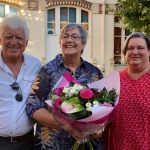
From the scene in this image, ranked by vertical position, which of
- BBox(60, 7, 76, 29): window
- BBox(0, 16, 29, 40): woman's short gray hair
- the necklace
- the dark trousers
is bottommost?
the dark trousers

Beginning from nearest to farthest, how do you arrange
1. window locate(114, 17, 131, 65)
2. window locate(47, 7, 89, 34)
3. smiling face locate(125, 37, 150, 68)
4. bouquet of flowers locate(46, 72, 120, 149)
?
bouquet of flowers locate(46, 72, 120, 149) → smiling face locate(125, 37, 150, 68) → window locate(47, 7, 89, 34) → window locate(114, 17, 131, 65)

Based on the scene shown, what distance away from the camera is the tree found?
9109 mm

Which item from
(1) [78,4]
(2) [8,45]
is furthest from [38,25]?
(2) [8,45]

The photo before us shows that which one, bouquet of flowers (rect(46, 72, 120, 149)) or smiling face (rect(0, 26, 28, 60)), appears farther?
smiling face (rect(0, 26, 28, 60))

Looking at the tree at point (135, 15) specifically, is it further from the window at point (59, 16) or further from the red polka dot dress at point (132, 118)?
the window at point (59, 16)

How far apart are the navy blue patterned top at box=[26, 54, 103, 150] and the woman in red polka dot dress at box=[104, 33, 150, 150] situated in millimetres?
186

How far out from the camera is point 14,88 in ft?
10.7

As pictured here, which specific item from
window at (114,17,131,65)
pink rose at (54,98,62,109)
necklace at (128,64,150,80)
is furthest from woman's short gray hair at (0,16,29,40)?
window at (114,17,131,65)

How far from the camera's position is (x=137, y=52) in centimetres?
329

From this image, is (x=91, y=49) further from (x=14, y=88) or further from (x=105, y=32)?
(x=14, y=88)

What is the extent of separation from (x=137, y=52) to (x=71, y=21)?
14.9 metres

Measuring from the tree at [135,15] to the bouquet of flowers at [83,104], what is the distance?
→ 6464 mm

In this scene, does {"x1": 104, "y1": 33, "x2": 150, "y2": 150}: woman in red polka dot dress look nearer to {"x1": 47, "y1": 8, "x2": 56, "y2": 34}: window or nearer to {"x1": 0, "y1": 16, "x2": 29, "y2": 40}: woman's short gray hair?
{"x1": 0, "y1": 16, "x2": 29, "y2": 40}: woman's short gray hair

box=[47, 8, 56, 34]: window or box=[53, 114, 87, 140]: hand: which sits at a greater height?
box=[47, 8, 56, 34]: window
